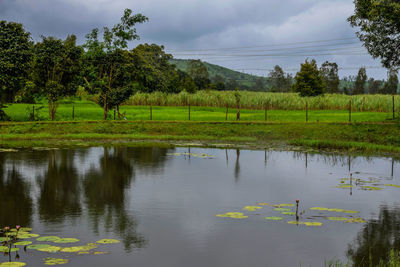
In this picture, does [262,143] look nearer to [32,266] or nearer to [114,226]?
[114,226]

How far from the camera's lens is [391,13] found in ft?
102

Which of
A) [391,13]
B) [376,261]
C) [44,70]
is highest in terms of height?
[391,13]

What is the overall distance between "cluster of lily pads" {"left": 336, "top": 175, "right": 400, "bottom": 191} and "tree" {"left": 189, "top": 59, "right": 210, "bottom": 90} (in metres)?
81.8

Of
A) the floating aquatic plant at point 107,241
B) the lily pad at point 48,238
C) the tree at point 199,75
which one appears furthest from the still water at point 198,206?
the tree at point 199,75

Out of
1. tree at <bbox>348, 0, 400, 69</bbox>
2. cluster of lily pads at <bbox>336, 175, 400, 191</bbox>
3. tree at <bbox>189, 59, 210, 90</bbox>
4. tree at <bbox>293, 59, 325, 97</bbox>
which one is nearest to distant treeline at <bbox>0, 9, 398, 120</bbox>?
tree at <bbox>348, 0, 400, 69</bbox>

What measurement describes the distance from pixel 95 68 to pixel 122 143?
1327cm

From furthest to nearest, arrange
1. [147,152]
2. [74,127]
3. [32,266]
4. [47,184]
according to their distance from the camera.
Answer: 1. [74,127]
2. [147,152]
3. [47,184]
4. [32,266]

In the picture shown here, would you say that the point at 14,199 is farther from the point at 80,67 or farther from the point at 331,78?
the point at 331,78

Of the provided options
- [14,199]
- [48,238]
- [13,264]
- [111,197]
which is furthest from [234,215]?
[14,199]

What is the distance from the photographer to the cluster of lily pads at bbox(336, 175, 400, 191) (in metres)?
15.2

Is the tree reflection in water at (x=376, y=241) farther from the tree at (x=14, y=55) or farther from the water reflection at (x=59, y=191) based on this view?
the tree at (x=14, y=55)

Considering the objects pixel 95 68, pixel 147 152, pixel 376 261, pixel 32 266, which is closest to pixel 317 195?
pixel 376 261

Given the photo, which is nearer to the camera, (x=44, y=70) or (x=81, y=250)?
(x=81, y=250)

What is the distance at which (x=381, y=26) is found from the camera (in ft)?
111
